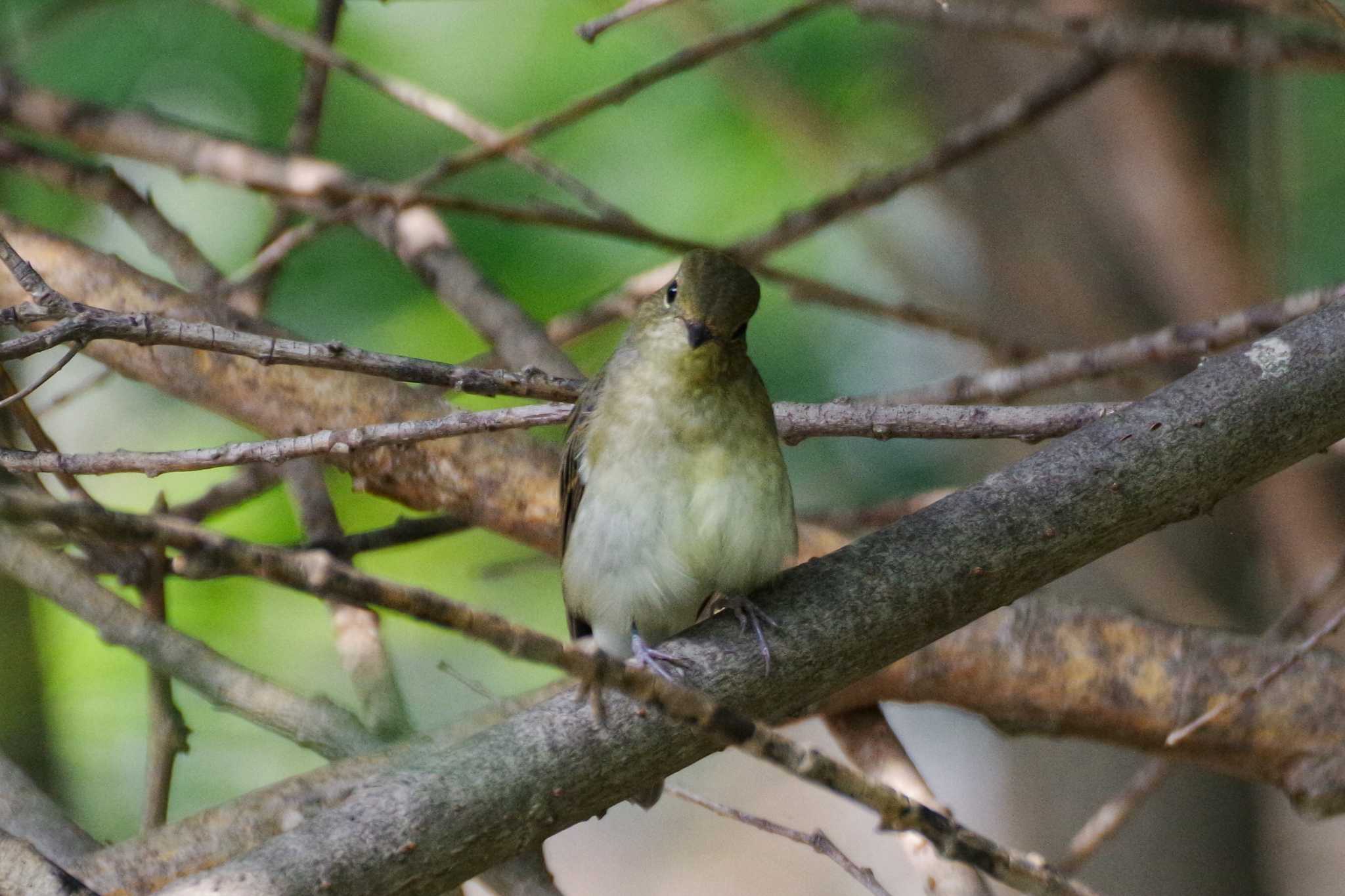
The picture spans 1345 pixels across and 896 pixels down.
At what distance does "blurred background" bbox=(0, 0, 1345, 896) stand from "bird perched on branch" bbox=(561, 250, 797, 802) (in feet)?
3.77

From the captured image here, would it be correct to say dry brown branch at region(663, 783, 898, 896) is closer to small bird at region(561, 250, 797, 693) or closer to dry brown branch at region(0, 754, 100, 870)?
small bird at region(561, 250, 797, 693)

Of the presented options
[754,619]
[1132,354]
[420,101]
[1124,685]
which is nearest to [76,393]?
[420,101]

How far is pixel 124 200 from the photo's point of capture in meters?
4.00

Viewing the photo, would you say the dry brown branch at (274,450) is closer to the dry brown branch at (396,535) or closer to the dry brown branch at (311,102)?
the dry brown branch at (396,535)

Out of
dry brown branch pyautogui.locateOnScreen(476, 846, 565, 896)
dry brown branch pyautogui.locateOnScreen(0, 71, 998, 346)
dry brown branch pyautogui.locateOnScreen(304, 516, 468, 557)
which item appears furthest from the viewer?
dry brown branch pyautogui.locateOnScreen(0, 71, 998, 346)

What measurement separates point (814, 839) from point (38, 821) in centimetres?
151

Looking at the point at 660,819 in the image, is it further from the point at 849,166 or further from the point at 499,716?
the point at 499,716

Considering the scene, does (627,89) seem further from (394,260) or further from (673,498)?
(394,260)

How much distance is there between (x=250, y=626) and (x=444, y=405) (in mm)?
1257

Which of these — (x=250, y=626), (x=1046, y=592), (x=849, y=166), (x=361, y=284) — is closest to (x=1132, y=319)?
(x=849, y=166)

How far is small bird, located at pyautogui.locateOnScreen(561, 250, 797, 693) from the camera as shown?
9.14 feet

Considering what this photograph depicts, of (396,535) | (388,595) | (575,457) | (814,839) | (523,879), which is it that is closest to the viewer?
(388,595)

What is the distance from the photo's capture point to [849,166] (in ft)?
19.8

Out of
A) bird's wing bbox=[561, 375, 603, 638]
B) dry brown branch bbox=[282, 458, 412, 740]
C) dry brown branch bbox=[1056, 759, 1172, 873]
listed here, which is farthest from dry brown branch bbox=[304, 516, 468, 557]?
dry brown branch bbox=[1056, 759, 1172, 873]
